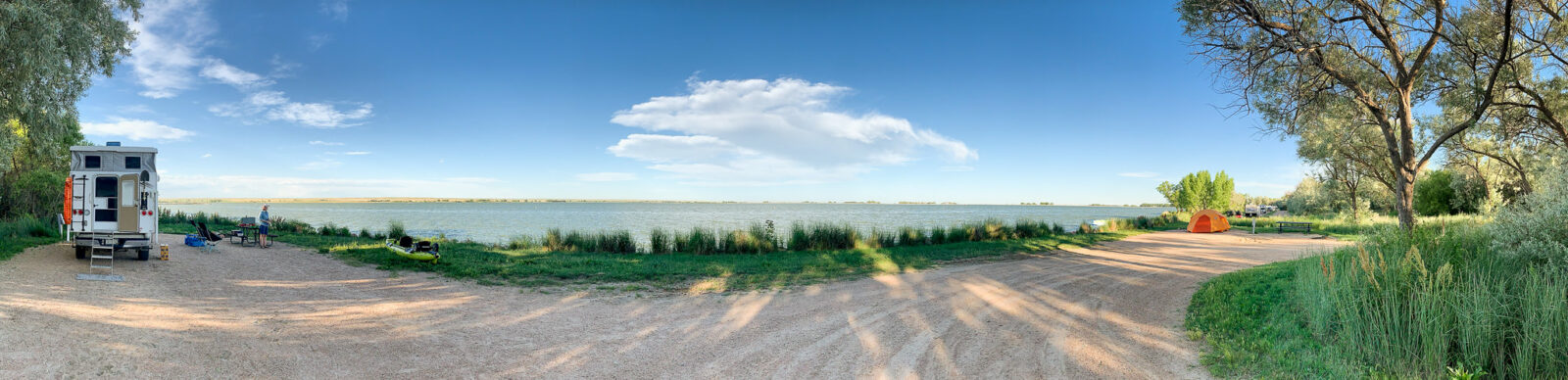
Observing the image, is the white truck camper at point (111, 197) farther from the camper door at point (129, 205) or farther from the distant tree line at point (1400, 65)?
the distant tree line at point (1400, 65)

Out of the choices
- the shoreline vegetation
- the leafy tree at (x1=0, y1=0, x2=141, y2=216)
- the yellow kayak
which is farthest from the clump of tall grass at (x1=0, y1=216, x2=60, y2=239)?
the yellow kayak

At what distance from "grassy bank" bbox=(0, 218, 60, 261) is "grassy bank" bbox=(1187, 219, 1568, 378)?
21027 millimetres

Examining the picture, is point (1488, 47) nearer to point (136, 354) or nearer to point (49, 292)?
point (136, 354)

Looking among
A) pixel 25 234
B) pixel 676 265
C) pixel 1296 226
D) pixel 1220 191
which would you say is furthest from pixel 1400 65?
pixel 1220 191

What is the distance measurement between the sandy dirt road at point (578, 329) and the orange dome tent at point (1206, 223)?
18927 millimetres

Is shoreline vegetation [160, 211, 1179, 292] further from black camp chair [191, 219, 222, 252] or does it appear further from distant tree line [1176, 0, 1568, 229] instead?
distant tree line [1176, 0, 1568, 229]

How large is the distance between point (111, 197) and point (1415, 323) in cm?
1933

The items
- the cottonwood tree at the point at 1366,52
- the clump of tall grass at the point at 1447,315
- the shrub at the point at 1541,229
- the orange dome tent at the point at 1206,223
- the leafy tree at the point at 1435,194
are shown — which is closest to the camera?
the clump of tall grass at the point at 1447,315

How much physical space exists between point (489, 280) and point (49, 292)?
5251 millimetres

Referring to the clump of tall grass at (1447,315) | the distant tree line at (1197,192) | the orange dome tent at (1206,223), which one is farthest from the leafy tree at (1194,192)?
the clump of tall grass at (1447,315)

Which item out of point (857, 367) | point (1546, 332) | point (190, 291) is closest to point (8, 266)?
point (190, 291)

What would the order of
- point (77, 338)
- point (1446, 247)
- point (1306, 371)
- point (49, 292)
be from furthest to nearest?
point (49, 292) < point (1446, 247) < point (77, 338) < point (1306, 371)

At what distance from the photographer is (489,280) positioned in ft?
32.2

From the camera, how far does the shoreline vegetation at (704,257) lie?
1001 centimetres
